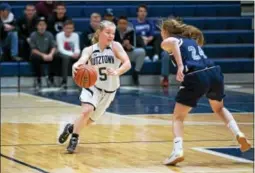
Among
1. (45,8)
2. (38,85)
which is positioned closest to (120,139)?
(38,85)

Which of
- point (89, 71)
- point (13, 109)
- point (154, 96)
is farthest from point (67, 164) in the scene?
point (154, 96)

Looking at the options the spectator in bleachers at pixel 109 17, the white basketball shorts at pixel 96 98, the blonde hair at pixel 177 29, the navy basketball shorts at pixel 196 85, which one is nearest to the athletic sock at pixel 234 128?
the navy basketball shorts at pixel 196 85

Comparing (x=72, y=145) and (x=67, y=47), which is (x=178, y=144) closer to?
(x=72, y=145)

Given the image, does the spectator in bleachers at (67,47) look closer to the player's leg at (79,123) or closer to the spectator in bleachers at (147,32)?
the spectator in bleachers at (147,32)

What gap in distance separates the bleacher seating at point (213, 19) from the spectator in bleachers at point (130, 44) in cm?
165

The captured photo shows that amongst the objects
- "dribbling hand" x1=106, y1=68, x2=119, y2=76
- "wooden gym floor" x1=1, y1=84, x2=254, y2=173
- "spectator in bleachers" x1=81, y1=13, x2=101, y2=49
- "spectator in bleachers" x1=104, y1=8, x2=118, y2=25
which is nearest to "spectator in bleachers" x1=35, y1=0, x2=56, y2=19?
"spectator in bleachers" x1=81, y1=13, x2=101, y2=49

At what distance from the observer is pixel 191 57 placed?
7414mm

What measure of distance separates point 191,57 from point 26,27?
389 inches

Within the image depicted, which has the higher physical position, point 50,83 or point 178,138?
point 178,138

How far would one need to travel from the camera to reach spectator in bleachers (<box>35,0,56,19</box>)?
17.0 metres

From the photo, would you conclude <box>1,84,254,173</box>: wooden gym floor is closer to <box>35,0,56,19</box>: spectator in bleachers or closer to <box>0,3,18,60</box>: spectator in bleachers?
<box>0,3,18,60</box>: spectator in bleachers

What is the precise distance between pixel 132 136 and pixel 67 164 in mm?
2071

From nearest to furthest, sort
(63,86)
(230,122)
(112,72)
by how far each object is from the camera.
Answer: (230,122), (112,72), (63,86)

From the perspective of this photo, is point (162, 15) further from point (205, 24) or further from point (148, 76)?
point (148, 76)
